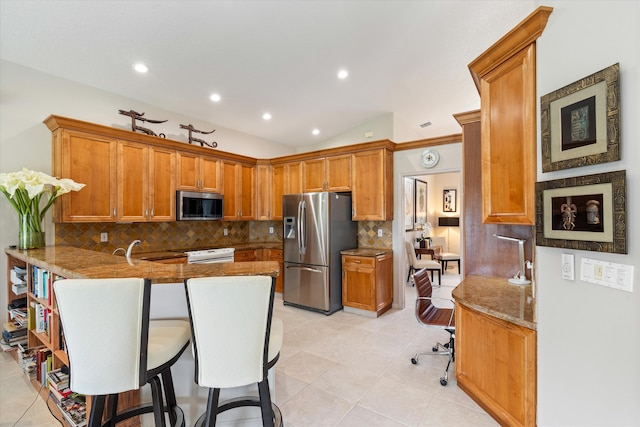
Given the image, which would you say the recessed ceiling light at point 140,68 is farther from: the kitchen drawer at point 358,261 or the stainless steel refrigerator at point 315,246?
the kitchen drawer at point 358,261

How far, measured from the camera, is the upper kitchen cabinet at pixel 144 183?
3.68m

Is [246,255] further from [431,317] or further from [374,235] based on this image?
[431,317]

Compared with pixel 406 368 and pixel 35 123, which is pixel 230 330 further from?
pixel 35 123

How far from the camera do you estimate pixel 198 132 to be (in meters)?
4.56

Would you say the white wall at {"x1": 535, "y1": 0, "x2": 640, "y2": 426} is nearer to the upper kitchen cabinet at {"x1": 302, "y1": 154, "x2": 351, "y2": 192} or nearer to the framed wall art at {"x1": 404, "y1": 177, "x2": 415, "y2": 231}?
the upper kitchen cabinet at {"x1": 302, "y1": 154, "x2": 351, "y2": 192}

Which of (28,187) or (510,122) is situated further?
(28,187)

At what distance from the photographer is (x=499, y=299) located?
6.99 ft

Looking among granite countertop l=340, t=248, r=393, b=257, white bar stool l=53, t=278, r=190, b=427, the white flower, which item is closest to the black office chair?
granite countertop l=340, t=248, r=393, b=257

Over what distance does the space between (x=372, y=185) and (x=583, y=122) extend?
3.03 metres

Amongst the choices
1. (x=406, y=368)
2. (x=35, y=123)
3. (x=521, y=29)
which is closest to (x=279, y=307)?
(x=406, y=368)

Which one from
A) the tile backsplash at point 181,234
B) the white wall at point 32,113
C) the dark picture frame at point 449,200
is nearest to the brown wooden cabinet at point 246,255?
the tile backsplash at point 181,234

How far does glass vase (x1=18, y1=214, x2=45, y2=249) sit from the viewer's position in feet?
9.39

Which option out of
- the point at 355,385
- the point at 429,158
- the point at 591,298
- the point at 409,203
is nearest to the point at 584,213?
the point at 591,298

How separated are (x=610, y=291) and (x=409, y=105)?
414cm
